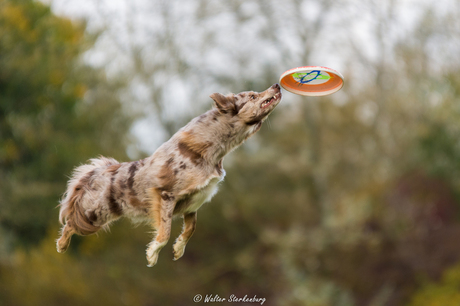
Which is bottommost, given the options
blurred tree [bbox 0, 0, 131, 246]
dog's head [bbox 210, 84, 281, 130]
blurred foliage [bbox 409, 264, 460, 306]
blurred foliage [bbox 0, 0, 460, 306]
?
blurred foliage [bbox 409, 264, 460, 306]

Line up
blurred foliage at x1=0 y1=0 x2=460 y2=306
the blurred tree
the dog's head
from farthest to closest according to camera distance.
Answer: blurred foliage at x1=0 y1=0 x2=460 y2=306 → the blurred tree → the dog's head

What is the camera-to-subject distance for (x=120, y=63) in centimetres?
1673

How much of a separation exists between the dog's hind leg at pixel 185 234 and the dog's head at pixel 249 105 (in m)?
0.70

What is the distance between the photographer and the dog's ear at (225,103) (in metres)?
2.95

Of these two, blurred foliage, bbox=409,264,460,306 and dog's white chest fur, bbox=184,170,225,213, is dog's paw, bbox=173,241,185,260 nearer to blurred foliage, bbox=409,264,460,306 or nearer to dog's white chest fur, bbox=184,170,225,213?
dog's white chest fur, bbox=184,170,225,213

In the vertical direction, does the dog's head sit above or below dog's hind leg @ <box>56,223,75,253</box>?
above

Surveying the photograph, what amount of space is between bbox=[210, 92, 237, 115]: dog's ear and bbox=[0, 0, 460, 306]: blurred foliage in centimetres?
1334

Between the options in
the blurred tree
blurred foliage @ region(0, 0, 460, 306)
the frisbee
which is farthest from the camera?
blurred foliage @ region(0, 0, 460, 306)

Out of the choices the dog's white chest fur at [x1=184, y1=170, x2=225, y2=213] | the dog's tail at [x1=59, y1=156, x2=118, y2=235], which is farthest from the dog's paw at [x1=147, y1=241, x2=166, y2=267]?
the dog's tail at [x1=59, y1=156, x2=118, y2=235]

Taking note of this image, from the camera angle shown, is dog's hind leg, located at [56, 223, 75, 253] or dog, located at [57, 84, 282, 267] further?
dog's hind leg, located at [56, 223, 75, 253]

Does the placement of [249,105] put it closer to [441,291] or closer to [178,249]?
[178,249]

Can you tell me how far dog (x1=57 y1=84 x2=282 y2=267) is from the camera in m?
2.76

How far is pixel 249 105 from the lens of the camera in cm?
301

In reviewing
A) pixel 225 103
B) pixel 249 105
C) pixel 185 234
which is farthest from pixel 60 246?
pixel 249 105
